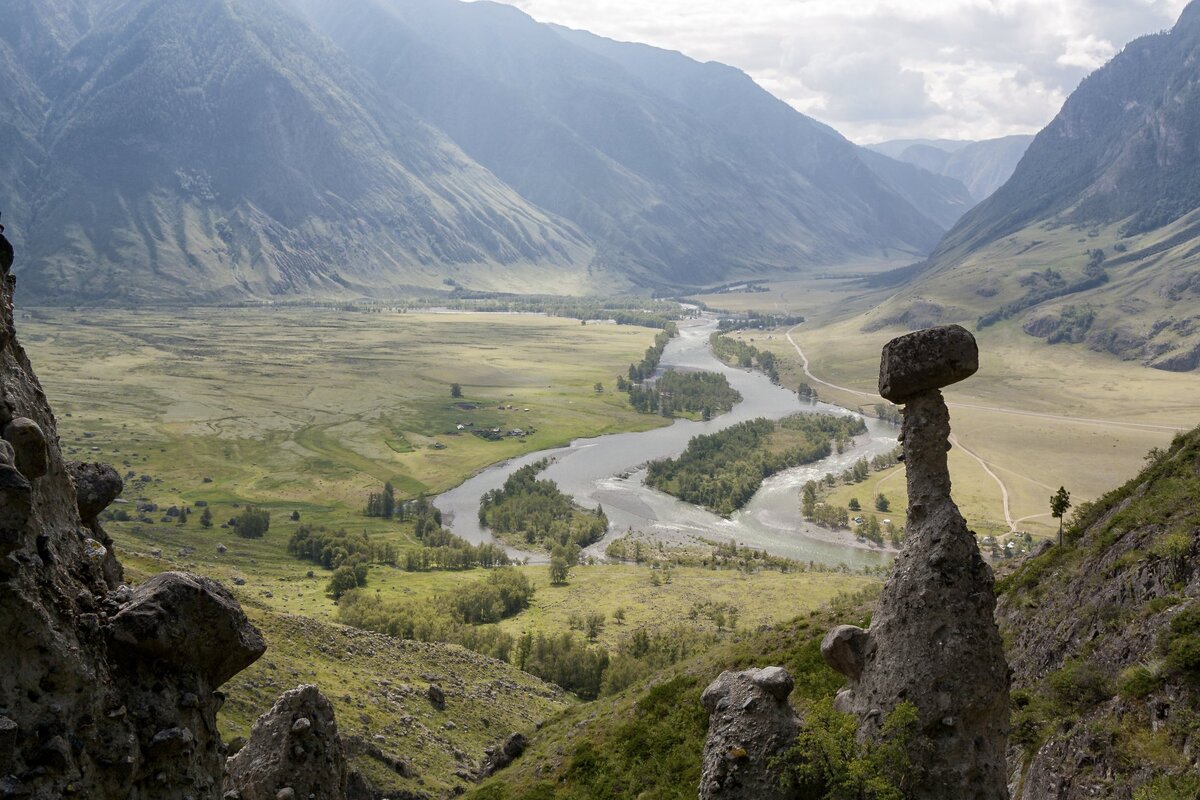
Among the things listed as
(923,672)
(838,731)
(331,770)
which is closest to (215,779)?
(331,770)

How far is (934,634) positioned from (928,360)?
5.15 meters

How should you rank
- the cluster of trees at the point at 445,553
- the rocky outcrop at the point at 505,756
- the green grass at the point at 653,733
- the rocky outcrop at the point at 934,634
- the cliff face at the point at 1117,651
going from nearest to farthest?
the rocky outcrop at the point at 934,634 < the cliff face at the point at 1117,651 < the green grass at the point at 653,733 < the rocky outcrop at the point at 505,756 < the cluster of trees at the point at 445,553

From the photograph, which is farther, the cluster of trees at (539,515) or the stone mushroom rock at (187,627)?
the cluster of trees at (539,515)

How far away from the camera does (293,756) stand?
1856cm

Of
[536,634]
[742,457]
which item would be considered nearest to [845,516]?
[742,457]

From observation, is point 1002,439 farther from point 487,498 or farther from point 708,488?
point 487,498

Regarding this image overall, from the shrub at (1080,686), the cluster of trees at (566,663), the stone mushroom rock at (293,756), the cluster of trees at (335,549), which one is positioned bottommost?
the cluster of trees at (335,549)

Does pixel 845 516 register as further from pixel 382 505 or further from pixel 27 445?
pixel 27 445

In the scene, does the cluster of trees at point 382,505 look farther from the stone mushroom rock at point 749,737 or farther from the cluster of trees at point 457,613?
the stone mushroom rock at point 749,737

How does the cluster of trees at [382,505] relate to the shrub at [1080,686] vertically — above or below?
below

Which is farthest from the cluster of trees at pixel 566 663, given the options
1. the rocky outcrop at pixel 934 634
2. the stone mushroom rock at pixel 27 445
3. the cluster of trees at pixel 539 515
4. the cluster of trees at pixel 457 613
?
the stone mushroom rock at pixel 27 445

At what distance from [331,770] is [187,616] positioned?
299 inches

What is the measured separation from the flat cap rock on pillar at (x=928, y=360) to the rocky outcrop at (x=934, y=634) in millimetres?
20

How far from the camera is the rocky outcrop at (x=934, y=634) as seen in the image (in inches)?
578
